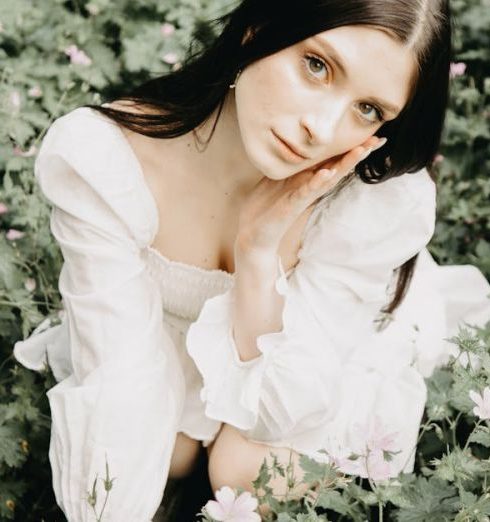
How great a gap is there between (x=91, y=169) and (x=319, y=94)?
0.55 meters

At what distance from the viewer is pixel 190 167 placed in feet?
5.96

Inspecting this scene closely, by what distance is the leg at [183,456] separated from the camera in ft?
6.73

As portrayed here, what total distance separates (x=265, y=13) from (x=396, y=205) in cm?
60

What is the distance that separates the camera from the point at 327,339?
6.17 feet

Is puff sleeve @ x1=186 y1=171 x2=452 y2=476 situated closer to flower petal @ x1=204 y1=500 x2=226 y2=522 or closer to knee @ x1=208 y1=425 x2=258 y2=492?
knee @ x1=208 y1=425 x2=258 y2=492

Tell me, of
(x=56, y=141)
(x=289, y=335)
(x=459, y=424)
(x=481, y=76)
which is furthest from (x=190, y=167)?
(x=481, y=76)

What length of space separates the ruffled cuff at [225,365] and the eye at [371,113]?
0.43 m

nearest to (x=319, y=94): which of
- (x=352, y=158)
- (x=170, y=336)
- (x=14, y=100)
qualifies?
(x=352, y=158)

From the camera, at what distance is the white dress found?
5.43ft

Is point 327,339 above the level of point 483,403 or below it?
below

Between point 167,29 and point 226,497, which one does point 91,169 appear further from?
point 167,29

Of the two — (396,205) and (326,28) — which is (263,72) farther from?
(396,205)

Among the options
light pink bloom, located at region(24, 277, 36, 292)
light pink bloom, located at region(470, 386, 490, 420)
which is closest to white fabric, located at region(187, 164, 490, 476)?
light pink bloom, located at region(470, 386, 490, 420)

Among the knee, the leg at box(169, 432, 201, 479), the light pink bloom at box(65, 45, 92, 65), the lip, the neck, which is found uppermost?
the lip
